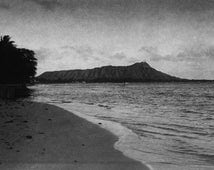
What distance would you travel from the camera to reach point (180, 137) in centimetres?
1080

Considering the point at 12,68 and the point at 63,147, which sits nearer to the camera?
the point at 63,147

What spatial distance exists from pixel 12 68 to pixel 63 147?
153ft

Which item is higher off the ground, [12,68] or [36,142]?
[12,68]

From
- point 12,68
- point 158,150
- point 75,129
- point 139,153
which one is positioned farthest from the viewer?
point 12,68

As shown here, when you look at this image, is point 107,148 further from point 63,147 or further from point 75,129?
point 75,129

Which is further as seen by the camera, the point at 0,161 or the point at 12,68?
the point at 12,68

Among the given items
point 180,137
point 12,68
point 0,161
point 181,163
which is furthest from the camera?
point 12,68

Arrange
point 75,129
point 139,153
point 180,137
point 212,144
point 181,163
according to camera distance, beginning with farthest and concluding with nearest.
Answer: point 75,129, point 180,137, point 212,144, point 139,153, point 181,163

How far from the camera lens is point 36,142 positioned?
8.36 metres

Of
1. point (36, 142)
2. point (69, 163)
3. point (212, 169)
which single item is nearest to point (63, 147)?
point (36, 142)

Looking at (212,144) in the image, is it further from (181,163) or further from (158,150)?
(181,163)

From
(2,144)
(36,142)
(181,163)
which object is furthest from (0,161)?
(181,163)

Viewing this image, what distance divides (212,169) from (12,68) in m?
49.8

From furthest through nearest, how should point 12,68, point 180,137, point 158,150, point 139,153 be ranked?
point 12,68
point 180,137
point 158,150
point 139,153
